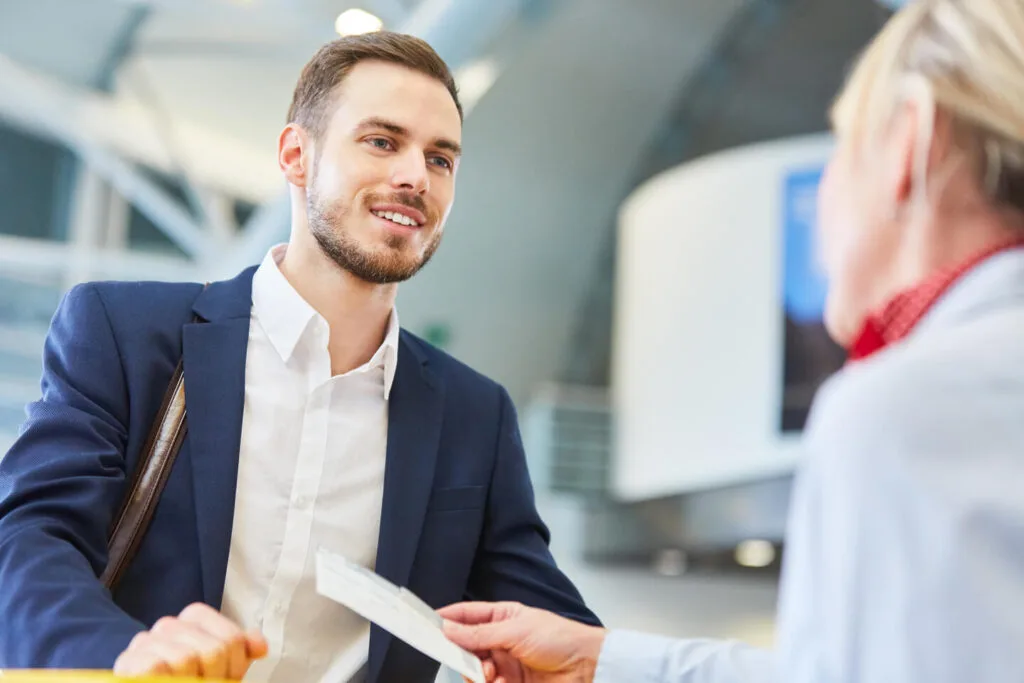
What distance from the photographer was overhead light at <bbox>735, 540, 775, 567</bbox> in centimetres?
992

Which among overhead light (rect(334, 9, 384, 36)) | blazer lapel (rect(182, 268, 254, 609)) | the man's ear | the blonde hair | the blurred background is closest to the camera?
the blonde hair

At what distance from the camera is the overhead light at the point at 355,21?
6.89 m

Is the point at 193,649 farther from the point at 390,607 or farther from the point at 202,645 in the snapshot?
the point at 390,607

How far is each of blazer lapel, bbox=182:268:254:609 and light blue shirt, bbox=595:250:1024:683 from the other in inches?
43.2

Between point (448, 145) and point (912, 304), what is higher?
point (448, 145)

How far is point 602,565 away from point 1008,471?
30.7ft

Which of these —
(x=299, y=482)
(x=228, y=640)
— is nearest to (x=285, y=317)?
(x=299, y=482)

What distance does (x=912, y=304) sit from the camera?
1071 millimetres

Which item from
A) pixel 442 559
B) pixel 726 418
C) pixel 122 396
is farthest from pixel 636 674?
pixel 726 418

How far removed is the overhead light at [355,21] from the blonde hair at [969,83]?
600cm

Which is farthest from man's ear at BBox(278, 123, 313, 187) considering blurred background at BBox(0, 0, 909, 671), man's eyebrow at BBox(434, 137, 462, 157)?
blurred background at BBox(0, 0, 909, 671)

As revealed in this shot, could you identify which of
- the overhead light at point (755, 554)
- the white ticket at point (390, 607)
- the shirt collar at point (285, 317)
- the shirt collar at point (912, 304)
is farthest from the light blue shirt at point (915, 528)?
the overhead light at point (755, 554)

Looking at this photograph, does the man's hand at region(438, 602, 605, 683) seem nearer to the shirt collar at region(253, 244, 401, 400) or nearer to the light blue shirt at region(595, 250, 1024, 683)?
the shirt collar at region(253, 244, 401, 400)

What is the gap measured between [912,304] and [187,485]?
1.18 m
